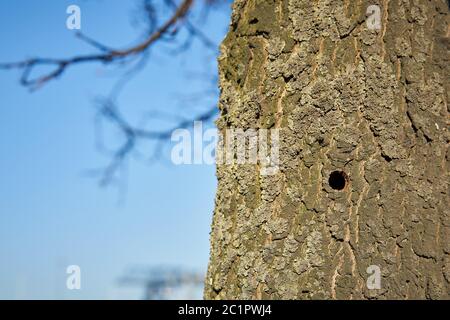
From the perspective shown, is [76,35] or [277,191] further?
[76,35]

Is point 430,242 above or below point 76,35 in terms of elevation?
below

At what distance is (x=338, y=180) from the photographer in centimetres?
136

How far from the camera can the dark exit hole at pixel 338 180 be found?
53.3 inches

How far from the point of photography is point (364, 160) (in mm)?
1353

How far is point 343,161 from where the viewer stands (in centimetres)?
135

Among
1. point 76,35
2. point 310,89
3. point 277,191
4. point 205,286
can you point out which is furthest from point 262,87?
point 76,35

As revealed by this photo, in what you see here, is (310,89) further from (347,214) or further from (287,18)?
(347,214)

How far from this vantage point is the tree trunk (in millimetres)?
1336

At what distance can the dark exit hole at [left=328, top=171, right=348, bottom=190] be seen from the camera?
1.35 metres

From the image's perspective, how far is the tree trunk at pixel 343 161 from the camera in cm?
134

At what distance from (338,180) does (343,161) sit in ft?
0.17
